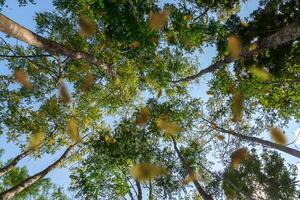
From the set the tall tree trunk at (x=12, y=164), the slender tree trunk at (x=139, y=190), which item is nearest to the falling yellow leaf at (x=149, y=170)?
the slender tree trunk at (x=139, y=190)

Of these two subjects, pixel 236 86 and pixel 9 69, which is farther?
pixel 9 69

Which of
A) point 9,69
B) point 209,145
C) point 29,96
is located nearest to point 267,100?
point 209,145

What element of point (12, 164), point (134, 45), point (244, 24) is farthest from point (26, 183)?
point (244, 24)

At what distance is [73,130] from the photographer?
17.0m

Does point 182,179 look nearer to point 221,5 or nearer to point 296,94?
Answer: point 296,94

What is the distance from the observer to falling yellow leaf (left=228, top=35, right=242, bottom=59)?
12195mm

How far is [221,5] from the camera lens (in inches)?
516

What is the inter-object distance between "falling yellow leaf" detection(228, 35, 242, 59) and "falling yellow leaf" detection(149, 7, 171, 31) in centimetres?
249

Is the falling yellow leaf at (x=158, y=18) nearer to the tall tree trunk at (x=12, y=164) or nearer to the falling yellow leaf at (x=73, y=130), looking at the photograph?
the falling yellow leaf at (x=73, y=130)

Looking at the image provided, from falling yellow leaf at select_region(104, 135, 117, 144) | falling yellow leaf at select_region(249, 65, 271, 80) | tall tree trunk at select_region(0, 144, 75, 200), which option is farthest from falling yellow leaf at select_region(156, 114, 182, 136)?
tall tree trunk at select_region(0, 144, 75, 200)

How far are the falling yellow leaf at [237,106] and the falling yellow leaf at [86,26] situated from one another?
252 inches

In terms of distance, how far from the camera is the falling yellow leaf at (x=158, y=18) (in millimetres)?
11516

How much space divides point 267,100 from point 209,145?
10.6 ft

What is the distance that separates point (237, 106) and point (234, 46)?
3.61m
